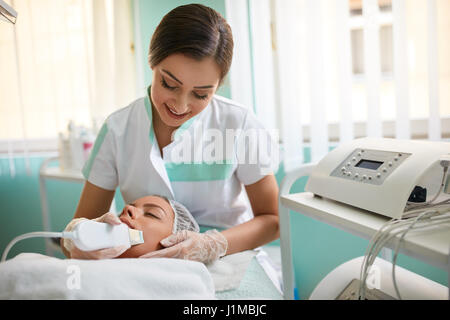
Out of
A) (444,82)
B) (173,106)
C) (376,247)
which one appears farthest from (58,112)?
(444,82)

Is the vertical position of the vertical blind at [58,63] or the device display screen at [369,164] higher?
the vertical blind at [58,63]

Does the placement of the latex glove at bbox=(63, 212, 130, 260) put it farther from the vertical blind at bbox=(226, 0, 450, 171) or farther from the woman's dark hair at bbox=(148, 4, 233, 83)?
the vertical blind at bbox=(226, 0, 450, 171)

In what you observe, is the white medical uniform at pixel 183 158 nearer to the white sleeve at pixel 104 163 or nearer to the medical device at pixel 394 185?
the white sleeve at pixel 104 163

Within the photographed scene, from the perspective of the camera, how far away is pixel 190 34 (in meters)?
0.86

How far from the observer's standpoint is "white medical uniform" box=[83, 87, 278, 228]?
1086 mm

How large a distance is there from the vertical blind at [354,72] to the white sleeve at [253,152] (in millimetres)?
188

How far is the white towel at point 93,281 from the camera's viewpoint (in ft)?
2.00

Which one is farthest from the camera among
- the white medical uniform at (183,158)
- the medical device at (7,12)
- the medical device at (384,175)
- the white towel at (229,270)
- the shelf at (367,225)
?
the white medical uniform at (183,158)

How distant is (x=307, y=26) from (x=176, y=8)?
0.79 metres

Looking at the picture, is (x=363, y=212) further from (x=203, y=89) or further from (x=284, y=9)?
(x=284, y=9)

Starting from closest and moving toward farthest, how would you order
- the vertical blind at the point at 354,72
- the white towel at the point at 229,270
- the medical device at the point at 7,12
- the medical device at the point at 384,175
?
the medical device at the point at 384,175
the medical device at the point at 7,12
the white towel at the point at 229,270
the vertical blind at the point at 354,72

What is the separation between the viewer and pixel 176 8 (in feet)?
2.76

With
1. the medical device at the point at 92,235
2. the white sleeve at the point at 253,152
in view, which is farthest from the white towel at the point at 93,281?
the white sleeve at the point at 253,152
